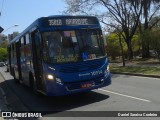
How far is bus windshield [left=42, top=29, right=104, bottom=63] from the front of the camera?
1203 cm

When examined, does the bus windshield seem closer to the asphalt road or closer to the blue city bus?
the blue city bus

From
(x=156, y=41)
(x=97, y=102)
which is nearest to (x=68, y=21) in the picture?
(x=97, y=102)

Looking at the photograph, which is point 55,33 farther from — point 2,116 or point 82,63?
point 2,116

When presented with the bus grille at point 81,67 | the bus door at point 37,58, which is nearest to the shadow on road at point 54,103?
the bus door at point 37,58

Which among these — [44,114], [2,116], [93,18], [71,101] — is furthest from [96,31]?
[2,116]

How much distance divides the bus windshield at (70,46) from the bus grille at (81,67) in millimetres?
183

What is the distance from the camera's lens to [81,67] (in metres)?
12.1

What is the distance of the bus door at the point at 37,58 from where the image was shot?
1289 cm

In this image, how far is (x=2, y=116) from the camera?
35.3 feet

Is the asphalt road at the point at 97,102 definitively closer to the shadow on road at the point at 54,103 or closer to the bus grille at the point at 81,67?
the shadow on road at the point at 54,103

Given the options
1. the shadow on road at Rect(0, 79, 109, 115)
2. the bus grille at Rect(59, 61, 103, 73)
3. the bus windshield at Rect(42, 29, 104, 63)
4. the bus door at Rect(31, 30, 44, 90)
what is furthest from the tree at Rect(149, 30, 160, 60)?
the bus grille at Rect(59, 61, 103, 73)

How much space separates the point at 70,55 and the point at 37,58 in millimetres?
1977

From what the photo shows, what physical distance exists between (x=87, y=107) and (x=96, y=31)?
3.05 metres

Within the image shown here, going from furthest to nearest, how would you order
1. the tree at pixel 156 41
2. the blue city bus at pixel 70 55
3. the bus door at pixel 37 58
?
the tree at pixel 156 41, the bus door at pixel 37 58, the blue city bus at pixel 70 55
